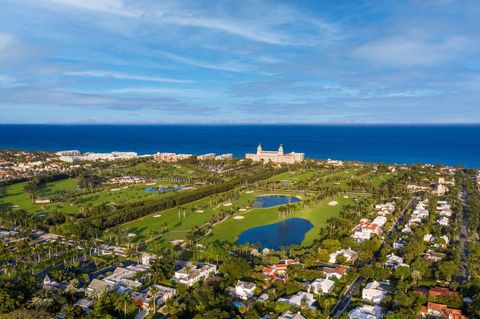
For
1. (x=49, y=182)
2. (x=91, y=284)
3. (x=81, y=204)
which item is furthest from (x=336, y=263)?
(x=49, y=182)

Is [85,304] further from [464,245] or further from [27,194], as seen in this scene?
[27,194]

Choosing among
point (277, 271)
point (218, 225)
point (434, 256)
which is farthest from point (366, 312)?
point (218, 225)

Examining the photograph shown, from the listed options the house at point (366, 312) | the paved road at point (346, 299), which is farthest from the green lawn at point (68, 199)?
the house at point (366, 312)

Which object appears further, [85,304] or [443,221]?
[443,221]

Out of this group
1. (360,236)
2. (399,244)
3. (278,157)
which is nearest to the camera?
(399,244)

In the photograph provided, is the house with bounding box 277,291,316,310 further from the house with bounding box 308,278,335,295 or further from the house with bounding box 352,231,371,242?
the house with bounding box 352,231,371,242

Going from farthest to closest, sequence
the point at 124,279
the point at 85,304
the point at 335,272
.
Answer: the point at 335,272 → the point at 124,279 → the point at 85,304

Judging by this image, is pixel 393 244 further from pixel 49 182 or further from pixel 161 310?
pixel 49 182
